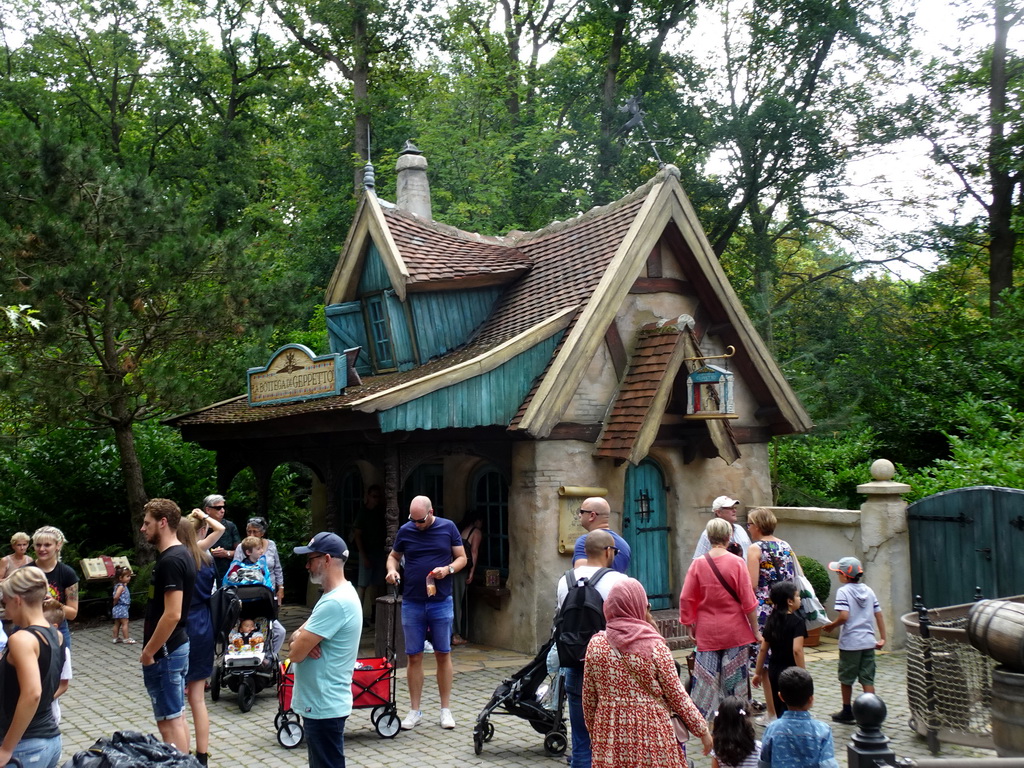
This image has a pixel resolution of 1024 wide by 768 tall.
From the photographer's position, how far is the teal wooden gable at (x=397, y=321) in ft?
44.8

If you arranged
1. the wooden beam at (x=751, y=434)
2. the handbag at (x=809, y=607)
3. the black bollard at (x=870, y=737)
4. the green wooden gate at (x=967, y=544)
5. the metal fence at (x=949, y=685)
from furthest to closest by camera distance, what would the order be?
the wooden beam at (x=751, y=434) < the green wooden gate at (x=967, y=544) < the handbag at (x=809, y=607) < the metal fence at (x=949, y=685) < the black bollard at (x=870, y=737)

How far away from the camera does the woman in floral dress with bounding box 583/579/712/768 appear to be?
4859 mm

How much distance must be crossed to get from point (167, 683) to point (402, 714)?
2906 mm

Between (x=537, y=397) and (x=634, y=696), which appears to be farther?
(x=537, y=397)

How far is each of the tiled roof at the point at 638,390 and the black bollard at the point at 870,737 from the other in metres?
6.86

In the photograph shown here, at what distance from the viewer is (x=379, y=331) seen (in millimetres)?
14734

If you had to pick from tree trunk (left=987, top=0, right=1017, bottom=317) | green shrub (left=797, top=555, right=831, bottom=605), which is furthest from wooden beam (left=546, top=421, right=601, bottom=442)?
tree trunk (left=987, top=0, right=1017, bottom=317)

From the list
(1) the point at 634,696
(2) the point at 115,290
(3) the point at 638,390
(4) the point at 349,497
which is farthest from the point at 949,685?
(2) the point at 115,290

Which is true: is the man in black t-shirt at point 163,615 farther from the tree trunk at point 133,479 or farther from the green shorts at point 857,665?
the tree trunk at point 133,479

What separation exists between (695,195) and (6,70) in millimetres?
19006

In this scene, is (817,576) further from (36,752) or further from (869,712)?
(36,752)

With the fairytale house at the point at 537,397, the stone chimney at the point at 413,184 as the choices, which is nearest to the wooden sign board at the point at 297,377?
the fairytale house at the point at 537,397

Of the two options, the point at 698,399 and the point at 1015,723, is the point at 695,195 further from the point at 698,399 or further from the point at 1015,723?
the point at 1015,723

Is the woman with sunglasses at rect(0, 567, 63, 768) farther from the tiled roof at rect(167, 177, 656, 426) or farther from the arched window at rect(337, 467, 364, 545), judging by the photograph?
the arched window at rect(337, 467, 364, 545)
